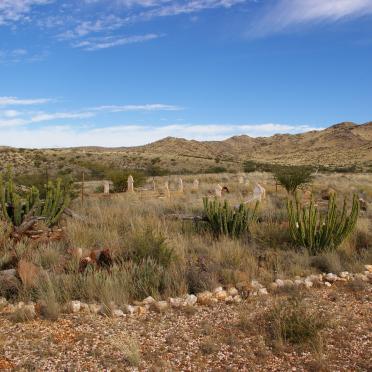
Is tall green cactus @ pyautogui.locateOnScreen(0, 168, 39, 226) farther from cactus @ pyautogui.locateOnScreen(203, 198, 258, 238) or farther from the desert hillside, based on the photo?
the desert hillside

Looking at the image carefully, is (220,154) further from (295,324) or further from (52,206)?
(295,324)

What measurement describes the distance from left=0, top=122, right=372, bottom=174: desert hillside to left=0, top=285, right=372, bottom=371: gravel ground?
35.8 metres

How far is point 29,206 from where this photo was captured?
9469 millimetres

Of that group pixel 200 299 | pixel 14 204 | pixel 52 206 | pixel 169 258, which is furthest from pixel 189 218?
pixel 200 299

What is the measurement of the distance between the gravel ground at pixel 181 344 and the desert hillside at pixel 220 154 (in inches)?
1411

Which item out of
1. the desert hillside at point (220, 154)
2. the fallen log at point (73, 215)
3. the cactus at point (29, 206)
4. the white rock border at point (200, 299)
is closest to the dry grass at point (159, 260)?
the white rock border at point (200, 299)

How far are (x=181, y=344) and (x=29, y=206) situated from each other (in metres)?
6.26

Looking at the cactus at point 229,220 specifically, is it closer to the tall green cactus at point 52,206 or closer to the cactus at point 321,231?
the cactus at point 321,231

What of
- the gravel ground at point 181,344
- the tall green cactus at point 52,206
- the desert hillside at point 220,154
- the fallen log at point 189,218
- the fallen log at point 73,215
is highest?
the desert hillside at point 220,154

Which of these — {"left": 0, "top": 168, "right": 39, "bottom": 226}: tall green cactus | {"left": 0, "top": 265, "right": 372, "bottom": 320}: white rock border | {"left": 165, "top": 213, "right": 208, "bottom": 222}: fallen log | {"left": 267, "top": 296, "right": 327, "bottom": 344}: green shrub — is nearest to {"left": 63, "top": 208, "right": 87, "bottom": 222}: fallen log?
{"left": 0, "top": 168, "right": 39, "bottom": 226}: tall green cactus

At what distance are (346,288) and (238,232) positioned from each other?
10.4 ft

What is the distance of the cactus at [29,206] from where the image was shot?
900 centimetres

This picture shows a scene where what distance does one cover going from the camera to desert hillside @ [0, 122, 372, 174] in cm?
4909

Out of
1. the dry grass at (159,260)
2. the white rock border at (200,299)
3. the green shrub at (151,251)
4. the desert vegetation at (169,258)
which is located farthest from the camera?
the green shrub at (151,251)
